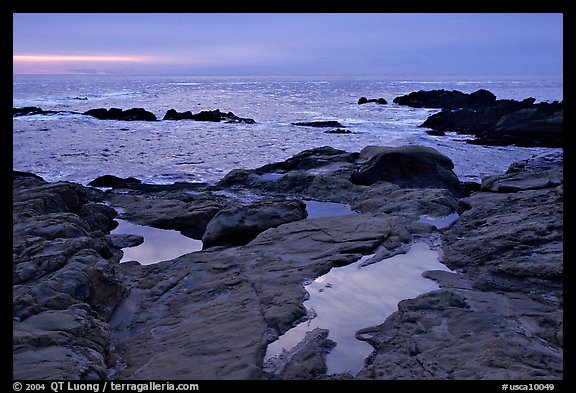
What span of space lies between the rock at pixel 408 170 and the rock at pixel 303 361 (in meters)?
9.06

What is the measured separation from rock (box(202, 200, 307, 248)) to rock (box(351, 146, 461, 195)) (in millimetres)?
4827

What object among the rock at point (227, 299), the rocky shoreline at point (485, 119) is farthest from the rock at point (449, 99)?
the rock at point (227, 299)

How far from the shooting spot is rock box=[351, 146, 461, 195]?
13.4 m

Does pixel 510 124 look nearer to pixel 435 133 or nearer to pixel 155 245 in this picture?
pixel 435 133

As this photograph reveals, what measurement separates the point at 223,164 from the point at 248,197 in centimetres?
775

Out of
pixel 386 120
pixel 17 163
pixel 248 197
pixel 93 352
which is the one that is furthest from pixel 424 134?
pixel 93 352

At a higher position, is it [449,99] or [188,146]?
[449,99]

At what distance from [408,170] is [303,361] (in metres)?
10.3

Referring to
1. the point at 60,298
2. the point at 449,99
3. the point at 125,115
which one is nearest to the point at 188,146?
the point at 125,115

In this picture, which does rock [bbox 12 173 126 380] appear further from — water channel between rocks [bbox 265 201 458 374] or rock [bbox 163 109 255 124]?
rock [bbox 163 109 255 124]

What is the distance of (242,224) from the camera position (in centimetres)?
871

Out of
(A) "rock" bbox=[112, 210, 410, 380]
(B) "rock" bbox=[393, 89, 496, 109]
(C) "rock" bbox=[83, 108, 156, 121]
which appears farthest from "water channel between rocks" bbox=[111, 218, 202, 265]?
(B) "rock" bbox=[393, 89, 496, 109]

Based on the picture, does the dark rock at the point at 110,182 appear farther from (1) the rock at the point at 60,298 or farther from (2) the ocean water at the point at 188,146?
(1) the rock at the point at 60,298
